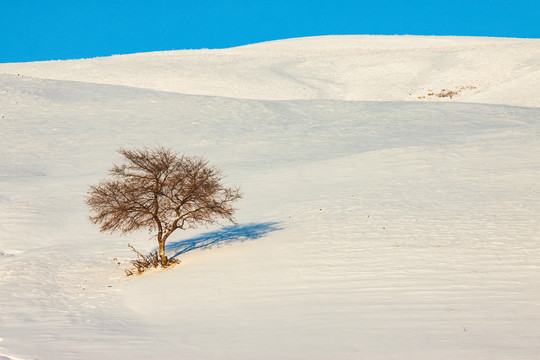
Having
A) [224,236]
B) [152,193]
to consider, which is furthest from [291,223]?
[152,193]

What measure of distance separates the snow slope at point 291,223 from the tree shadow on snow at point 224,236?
0.40 ft

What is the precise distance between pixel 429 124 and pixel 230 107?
48.5 ft

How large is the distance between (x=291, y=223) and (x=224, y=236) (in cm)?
252

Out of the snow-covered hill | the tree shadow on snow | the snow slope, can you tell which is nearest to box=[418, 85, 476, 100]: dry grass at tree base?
the snow-covered hill

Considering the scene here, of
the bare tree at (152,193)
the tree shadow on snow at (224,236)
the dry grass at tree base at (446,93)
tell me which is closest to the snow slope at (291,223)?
the tree shadow on snow at (224,236)

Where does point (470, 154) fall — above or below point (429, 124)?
below

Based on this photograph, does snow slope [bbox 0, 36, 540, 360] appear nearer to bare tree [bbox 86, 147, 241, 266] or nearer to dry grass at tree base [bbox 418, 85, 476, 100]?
dry grass at tree base [bbox 418, 85, 476, 100]

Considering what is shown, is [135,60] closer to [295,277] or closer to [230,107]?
[230,107]

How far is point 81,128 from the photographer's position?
1547 inches

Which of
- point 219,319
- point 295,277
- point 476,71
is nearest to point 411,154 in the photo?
point 295,277

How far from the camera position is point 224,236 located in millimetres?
21906

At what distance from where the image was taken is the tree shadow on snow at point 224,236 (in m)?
21.0

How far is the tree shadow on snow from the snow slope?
123 mm

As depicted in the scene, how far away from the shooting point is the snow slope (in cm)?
1152
